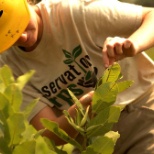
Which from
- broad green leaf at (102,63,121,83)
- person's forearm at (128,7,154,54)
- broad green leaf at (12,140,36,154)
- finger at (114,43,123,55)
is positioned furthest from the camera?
person's forearm at (128,7,154,54)

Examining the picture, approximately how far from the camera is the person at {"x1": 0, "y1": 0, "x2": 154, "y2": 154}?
1.37 m

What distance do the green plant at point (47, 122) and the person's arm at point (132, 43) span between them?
0.41 m

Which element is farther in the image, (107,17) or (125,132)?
(125,132)

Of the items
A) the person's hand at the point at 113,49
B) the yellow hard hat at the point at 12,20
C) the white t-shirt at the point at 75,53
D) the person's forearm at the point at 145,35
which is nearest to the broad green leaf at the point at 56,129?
the person's hand at the point at 113,49

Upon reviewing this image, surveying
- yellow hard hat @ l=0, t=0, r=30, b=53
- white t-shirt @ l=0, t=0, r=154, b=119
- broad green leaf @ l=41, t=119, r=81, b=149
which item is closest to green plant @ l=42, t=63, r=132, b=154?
broad green leaf @ l=41, t=119, r=81, b=149

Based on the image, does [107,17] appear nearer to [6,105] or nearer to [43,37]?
[43,37]

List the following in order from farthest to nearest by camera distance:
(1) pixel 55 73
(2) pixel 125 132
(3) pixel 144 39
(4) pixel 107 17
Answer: (2) pixel 125 132
(1) pixel 55 73
(4) pixel 107 17
(3) pixel 144 39

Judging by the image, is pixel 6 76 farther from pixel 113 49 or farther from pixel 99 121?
pixel 113 49

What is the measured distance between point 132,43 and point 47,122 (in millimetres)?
552

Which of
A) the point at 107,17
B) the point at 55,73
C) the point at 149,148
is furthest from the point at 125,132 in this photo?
the point at 107,17

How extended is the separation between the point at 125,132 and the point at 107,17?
480 millimetres

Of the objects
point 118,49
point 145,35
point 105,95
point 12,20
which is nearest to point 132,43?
point 118,49

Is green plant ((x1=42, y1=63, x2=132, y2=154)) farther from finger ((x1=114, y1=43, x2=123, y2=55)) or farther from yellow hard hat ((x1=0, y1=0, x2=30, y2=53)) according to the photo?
yellow hard hat ((x1=0, y1=0, x2=30, y2=53))

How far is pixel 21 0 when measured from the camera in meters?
1.17
